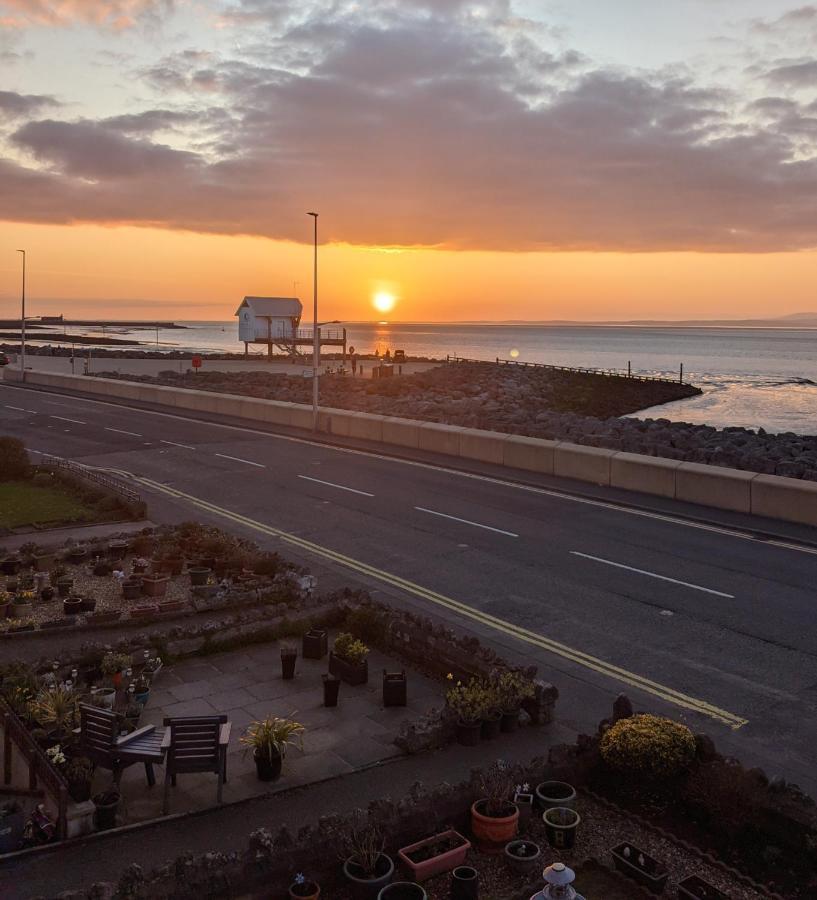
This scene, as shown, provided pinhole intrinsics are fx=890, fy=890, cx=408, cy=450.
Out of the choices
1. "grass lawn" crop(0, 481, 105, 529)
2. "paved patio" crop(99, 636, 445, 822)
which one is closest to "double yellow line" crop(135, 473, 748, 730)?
"paved patio" crop(99, 636, 445, 822)

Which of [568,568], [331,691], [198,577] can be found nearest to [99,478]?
[198,577]

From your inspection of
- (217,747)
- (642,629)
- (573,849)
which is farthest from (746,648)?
(217,747)

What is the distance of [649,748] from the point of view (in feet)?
31.3

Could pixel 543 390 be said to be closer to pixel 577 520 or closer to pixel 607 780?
pixel 577 520

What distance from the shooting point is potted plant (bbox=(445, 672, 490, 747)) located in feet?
35.2

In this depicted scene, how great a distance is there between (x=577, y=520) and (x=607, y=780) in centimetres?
1322

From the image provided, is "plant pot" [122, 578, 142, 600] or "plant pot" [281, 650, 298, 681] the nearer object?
"plant pot" [281, 650, 298, 681]

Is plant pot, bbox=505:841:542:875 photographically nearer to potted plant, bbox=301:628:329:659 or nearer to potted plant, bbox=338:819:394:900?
potted plant, bbox=338:819:394:900

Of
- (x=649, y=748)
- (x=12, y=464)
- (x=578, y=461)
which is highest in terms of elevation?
(x=578, y=461)

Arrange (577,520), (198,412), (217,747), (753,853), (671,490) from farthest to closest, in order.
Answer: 1. (198,412)
2. (671,490)
3. (577,520)
4. (217,747)
5. (753,853)

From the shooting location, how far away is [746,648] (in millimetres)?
14016

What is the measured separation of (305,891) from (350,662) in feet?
16.9

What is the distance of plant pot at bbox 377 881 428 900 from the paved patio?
2421 millimetres

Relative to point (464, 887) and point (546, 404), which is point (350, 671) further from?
point (546, 404)
